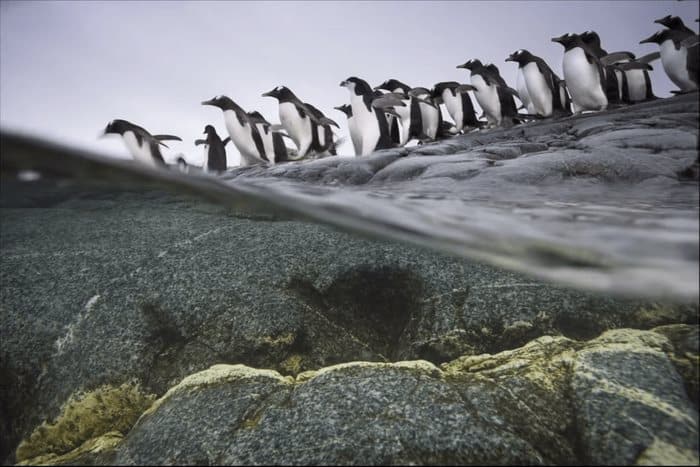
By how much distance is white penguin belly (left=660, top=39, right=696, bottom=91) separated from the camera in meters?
10.4

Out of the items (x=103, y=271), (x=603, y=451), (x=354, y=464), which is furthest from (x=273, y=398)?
(x=103, y=271)

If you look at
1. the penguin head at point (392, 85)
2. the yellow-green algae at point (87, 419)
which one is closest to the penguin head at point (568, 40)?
the penguin head at point (392, 85)

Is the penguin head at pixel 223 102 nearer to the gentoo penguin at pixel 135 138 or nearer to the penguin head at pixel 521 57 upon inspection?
the gentoo penguin at pixel 135 138

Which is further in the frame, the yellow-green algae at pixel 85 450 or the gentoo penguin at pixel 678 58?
the gentoo penguin at pixel 678 58

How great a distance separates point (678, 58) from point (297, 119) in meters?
10.3

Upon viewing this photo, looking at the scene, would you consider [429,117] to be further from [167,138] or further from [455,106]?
[167,138]

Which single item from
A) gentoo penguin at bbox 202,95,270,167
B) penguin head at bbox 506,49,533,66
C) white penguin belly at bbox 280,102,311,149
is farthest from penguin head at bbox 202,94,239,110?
penguin head at bbox 506,49,533,66

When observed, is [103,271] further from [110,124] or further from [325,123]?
[325,123]

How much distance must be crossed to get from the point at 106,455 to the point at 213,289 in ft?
4.62

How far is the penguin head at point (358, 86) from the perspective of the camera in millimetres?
11227

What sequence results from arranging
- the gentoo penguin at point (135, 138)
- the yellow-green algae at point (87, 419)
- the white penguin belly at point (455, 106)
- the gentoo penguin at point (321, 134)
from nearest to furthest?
the yellow-green algae at point (87, 419) < the gentoo penguin at point (135, 138) < the gentoo penguin at point (321, 134) < the white penguin belly at point (455, 106)

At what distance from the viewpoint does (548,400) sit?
6.81 ft

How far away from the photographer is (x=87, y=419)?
2.66 metres

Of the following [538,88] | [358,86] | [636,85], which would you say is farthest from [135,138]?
[636,85]
